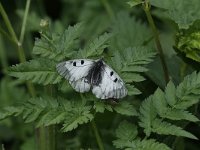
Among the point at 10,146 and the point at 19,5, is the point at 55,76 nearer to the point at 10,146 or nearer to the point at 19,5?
the point at 10,146

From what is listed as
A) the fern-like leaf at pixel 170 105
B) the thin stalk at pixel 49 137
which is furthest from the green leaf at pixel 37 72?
the fern-like leaf at pixel 170 105

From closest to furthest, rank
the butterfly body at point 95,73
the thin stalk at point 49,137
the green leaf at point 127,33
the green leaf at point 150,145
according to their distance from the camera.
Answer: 1. the green leaf at point 150,145
2. the butterfly body at point 95,73
3. the thin stalk at point 49,137
4. the green leaf at point 127,33

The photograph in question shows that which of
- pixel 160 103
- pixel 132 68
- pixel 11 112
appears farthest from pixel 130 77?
pixel 11 112

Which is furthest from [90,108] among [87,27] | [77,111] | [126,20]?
[87,27]

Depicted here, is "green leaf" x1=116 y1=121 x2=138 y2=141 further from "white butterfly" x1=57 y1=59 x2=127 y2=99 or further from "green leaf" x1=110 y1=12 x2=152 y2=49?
A: "green leaf" x1=110 y1=12 x2=152 y2=49

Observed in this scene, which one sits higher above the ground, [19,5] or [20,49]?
[19,5]

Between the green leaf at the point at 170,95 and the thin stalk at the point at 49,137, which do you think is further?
the thin stalk at the point at 49,137

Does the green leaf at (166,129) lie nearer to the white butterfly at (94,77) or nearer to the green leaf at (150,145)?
the green leaf at (150,145)
